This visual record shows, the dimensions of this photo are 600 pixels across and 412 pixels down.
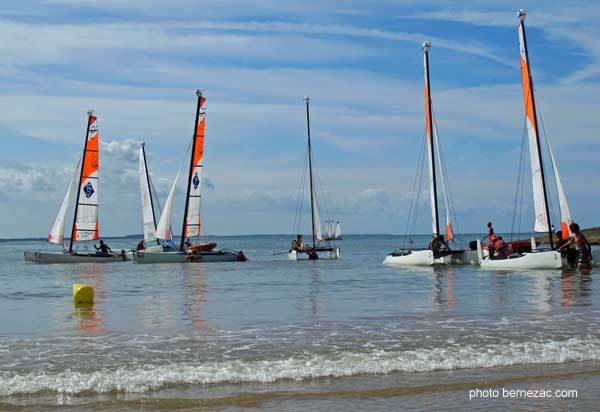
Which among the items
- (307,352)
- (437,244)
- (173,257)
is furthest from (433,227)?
(307,352)

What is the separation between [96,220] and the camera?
162ft

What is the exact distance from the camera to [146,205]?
2184 inches

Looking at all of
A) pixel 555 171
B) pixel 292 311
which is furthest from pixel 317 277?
pixel 292 311

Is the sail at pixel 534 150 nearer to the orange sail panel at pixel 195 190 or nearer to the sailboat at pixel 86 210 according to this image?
the orange sail panel at pixel 195 190

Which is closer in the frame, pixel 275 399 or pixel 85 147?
pixel 275 399

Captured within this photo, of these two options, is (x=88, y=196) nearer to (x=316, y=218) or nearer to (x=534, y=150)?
(x=316, y=218)

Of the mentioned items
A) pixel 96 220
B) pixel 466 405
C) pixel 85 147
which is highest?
pixel 85 147

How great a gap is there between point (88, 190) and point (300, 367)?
41.7 m

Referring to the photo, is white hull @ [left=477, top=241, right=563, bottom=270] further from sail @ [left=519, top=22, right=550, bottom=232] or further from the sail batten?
the sail batten

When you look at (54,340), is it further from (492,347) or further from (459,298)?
(459,298)

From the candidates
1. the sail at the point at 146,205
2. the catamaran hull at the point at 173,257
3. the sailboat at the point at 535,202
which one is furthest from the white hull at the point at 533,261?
the sail at the point at 146,205

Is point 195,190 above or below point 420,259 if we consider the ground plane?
above

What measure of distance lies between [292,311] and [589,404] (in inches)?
384

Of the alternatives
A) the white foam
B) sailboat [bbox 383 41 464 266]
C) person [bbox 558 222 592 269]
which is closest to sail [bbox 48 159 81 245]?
sailboat [bbox 383 41 464 266]
